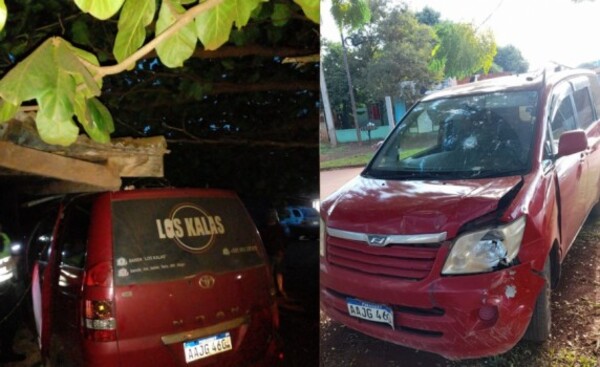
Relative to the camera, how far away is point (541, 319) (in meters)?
0.77

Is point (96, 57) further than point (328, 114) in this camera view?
Yes

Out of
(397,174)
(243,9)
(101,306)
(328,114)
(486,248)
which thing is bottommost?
(101,306)

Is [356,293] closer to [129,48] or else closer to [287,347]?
[287,347]

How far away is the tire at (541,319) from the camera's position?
0.77m

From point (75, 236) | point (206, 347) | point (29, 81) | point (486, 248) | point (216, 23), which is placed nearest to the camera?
point (486, 248)

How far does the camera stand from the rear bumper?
0.74 metres

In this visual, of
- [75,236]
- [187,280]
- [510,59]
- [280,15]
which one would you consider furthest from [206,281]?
[510,59]

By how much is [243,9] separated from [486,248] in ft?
1.96

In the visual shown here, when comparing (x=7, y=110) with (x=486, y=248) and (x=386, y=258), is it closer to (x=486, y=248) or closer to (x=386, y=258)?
(x=386, y=258)

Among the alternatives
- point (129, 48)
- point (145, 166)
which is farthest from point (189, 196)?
point (129, 48)

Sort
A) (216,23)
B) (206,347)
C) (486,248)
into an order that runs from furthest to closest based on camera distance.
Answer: (206,347) < (216,23) < (486,248)

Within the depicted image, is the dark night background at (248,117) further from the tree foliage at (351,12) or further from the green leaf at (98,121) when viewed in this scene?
the tree foliage at (351,12)

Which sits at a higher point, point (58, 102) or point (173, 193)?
point (58, 102)

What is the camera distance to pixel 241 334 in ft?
3.53
